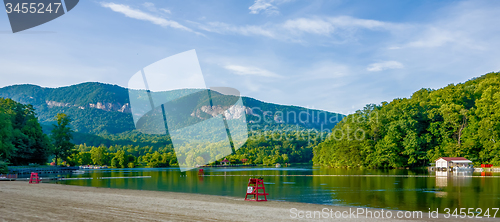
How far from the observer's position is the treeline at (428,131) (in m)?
54.7

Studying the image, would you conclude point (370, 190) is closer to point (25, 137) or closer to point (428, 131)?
point (428, 131)

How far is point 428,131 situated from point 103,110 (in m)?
121

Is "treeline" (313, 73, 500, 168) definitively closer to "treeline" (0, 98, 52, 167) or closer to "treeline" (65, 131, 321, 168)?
"treeline" (65, 131, 321, 168)

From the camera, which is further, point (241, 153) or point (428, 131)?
point (241, 153)

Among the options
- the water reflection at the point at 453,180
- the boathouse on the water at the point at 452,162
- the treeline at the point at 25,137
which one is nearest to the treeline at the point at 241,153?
the treeline at the point at 25,137

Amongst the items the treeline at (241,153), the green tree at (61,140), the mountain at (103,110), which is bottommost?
the treeline at (241,153)

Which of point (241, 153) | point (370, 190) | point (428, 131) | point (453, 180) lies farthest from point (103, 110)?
point (370, 190)

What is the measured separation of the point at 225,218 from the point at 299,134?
459 ft

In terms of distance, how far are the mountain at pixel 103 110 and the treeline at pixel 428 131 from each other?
52627mm

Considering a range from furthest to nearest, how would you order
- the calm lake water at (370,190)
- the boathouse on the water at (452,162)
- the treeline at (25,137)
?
the treeline at (25,137)
the boathouse on the water at (452,162)
the calm lake water at (370,190)

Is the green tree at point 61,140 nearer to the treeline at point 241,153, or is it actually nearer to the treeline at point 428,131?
the treeline at point 241,153

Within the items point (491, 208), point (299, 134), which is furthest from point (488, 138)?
point (299, 134)

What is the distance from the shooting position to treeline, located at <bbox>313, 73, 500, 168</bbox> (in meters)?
54.7

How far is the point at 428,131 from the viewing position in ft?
213
